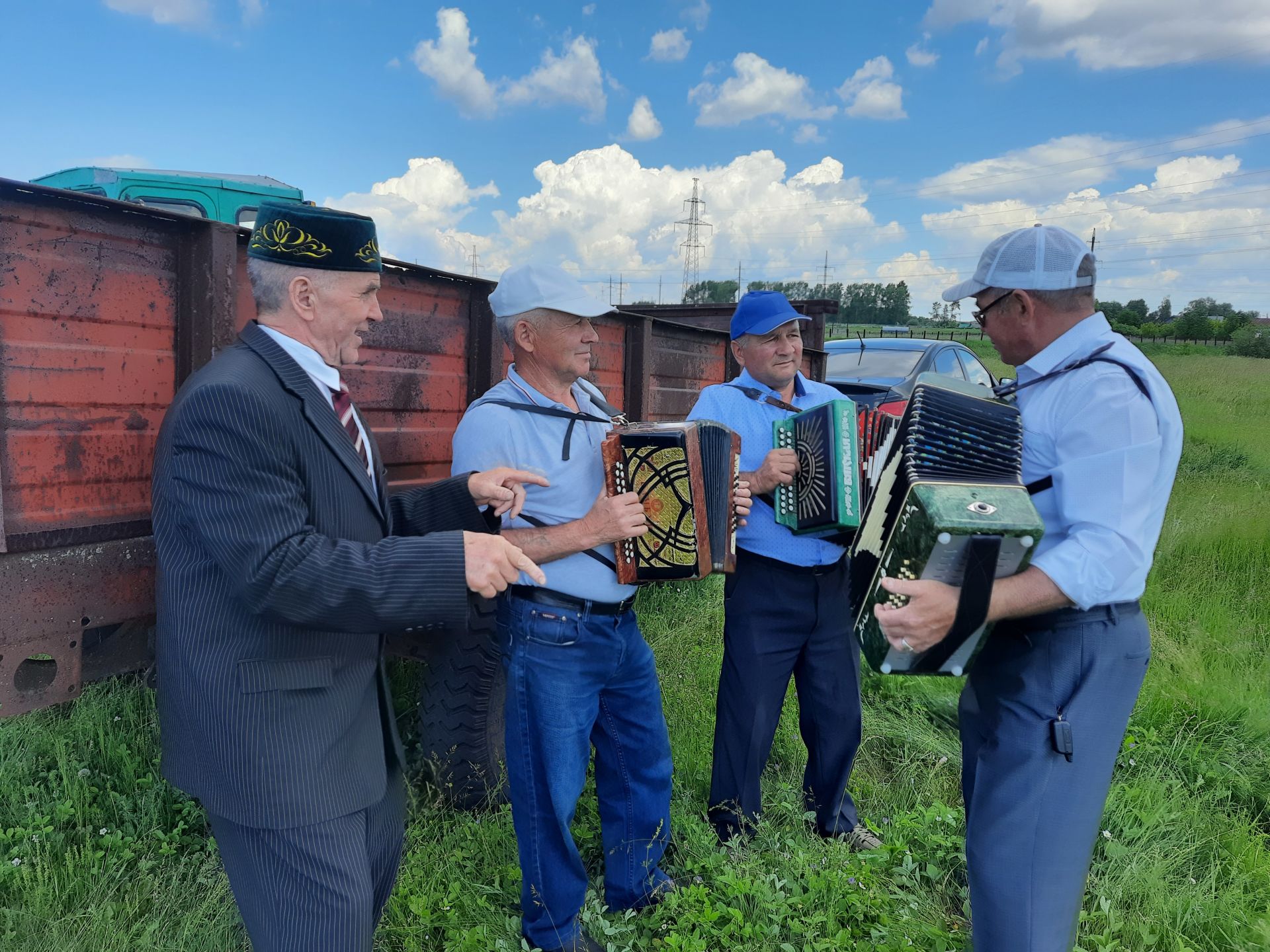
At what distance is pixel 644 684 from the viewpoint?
9.13ft

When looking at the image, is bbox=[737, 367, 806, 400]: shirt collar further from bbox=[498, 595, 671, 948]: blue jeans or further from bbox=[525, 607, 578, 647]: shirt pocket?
bbox=[525, 607, 578, 647]: shirt pocket

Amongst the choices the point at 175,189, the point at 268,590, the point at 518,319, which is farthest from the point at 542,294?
the point at 175,189

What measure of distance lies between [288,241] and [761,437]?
1.93 meters

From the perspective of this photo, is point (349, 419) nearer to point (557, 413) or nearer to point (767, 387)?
point (557, 413)

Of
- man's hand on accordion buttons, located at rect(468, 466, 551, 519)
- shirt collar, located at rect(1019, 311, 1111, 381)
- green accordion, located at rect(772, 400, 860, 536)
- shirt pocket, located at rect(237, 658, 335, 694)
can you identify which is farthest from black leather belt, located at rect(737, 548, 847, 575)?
shirt pocket, located at rect(237, 658, 335, 694)

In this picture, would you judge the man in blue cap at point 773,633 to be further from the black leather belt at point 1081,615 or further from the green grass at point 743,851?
the black leather belt at point 1081,615

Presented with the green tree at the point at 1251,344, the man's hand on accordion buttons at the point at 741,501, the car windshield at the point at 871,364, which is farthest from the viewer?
the green tree at the point at 1251,344

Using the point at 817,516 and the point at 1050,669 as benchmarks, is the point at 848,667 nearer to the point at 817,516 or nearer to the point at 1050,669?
the point at 817,516

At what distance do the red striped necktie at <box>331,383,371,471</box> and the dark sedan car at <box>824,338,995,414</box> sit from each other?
20.7 feet

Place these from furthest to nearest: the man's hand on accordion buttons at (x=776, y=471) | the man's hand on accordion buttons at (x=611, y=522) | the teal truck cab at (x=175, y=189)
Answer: the teal truck cab at (x=175, y=189), the man's hand on accordion buttons at (x=776, y=471), the man's hand on accordion buttons at (x=611, y=522)

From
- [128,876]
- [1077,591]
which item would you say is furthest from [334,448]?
[128,876]

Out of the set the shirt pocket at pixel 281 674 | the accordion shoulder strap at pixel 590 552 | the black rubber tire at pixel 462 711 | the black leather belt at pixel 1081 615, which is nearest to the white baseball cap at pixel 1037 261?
the black leather belt at pixel 1081 615

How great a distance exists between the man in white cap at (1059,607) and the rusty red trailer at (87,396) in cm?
196

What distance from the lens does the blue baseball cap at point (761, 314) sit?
3.25m
